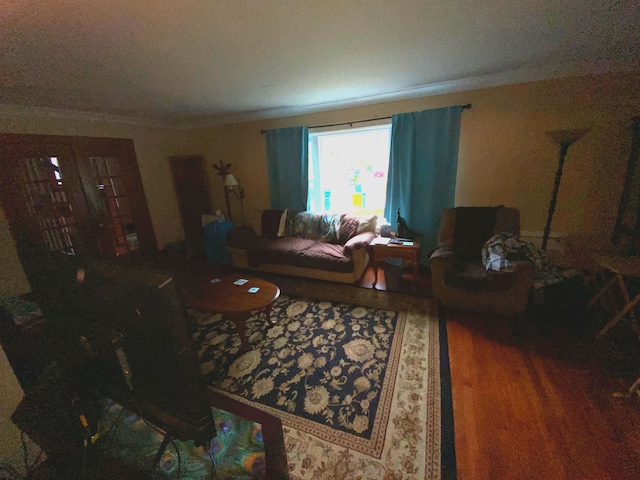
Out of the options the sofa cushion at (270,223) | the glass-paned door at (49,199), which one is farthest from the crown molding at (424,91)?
the glass-paned door at (49,199)

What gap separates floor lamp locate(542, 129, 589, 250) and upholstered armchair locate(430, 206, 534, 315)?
0.31 metres

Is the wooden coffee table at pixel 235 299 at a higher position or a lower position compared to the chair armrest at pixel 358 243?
lower

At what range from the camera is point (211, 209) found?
15.3ft

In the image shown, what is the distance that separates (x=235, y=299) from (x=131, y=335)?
1519 millimetres

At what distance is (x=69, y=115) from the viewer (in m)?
2.97

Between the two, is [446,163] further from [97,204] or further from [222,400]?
[97,204]

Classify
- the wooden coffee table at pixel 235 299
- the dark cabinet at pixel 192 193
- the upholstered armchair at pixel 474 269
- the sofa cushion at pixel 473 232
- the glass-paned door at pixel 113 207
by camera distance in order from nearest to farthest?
1. the wooden coffee table at pixel 235 299
2. the upholstered armchair at pixel 474 269
3. the sofa cushion at pixel 473 232
4. the glass-paned door at pixel 113 207
5. the dark cabinet at pixel 192 193

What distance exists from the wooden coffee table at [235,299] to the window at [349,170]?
1901mm

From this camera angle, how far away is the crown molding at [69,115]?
8.46ft

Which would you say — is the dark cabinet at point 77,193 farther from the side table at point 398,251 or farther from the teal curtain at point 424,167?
the teal curtain at point 424,167

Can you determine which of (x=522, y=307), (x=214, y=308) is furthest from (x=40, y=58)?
(x=522, y=307)

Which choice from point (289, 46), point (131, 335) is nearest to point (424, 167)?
point (289, 46)

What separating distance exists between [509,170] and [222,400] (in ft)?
11.0

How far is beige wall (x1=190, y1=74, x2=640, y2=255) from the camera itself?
2312 mm
